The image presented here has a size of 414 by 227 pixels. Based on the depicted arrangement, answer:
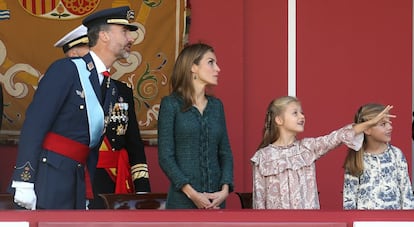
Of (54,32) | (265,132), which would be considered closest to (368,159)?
(265,132)

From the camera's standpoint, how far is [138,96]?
7953 millimetres

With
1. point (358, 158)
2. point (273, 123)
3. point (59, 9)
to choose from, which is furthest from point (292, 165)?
point (59, 9)

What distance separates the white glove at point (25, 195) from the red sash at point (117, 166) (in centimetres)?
118

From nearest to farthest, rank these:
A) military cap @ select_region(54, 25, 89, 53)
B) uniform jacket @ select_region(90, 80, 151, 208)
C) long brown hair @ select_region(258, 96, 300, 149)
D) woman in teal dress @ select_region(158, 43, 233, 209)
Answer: woman in teal dress @ select_region(158, 43, 233, 209) → long brown hair @ select_region(258, 96, 300, 149) → uniform jacket @ select_region(90, 80, 151, 208) → military cap @ select_region(54, 25, 89, 53)

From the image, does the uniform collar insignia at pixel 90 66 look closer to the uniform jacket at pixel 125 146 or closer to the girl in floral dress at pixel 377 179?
the uniform jacket at pixel 125 146

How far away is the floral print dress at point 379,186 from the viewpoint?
6168 millimetres

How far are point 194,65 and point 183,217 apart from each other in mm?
1472

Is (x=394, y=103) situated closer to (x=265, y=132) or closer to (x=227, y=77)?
(x=227, y=77)

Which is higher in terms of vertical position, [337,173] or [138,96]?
[138,96]

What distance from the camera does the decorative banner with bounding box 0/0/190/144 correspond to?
25.9 feet

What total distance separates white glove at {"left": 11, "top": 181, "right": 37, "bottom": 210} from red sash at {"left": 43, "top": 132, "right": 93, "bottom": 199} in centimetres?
22

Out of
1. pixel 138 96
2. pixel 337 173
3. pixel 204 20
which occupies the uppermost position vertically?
pixel 204 20

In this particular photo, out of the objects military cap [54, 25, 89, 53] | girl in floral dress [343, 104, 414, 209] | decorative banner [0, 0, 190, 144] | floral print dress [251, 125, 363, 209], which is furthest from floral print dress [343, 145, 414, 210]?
decorative banner [0, 0, 190, 144]

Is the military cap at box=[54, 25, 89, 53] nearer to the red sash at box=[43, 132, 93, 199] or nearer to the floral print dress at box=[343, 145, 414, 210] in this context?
the red sash at box=[43, 132, 93, 199]
